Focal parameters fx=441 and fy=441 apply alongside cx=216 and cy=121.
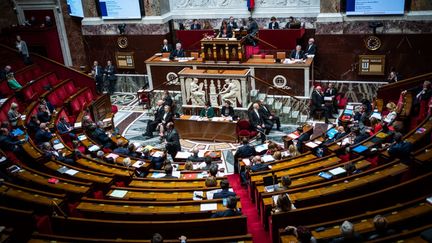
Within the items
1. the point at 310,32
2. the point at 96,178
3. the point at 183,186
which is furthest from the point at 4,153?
the point at 310,32

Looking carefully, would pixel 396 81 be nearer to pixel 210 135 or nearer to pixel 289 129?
pixel 289 129

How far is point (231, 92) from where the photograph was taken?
14.6 metres

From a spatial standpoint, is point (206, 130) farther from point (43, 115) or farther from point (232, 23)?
point (232, 23)

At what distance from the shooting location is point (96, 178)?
9438 mm

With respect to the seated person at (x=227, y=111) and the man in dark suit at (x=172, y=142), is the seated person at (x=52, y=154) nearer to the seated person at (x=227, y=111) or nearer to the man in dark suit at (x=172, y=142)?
the man in dark suit at (x=172, y=142)

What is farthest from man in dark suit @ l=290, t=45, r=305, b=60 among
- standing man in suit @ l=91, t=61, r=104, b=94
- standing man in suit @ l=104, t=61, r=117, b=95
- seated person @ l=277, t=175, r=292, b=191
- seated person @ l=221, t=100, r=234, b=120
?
seated person @ l=277, t=175, r=292, b=191

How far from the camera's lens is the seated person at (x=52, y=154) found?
34.7 ft

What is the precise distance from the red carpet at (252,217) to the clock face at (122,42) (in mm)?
10199

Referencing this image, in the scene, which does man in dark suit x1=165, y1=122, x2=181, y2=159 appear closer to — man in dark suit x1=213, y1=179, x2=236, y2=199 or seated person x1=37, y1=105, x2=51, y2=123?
seated person x1=37, y1=105, x2=51, y2=123

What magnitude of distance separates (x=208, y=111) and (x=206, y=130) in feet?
2.10

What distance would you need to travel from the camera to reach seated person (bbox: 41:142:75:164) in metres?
10.6

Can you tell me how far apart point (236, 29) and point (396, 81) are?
615 centimetres

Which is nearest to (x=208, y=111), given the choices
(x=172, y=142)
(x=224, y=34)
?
(x=172, y=142)

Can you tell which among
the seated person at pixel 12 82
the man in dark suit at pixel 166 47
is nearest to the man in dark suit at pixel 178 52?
the man in dark suit at pixel 166 47
